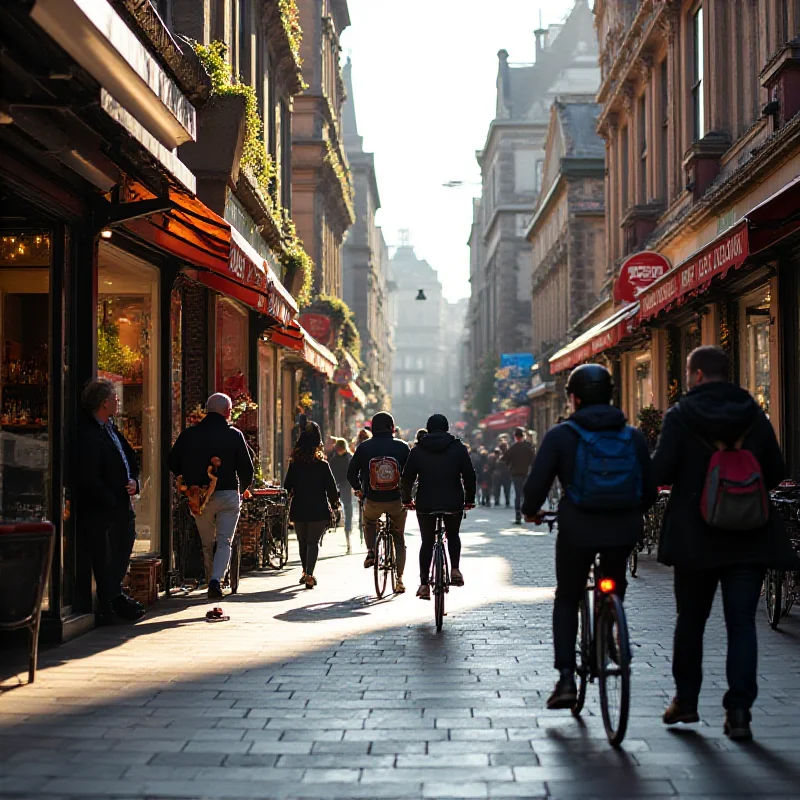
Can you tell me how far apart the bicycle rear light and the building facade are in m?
5.48

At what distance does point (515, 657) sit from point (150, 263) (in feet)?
19.4

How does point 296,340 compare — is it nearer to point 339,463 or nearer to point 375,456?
point 339,463

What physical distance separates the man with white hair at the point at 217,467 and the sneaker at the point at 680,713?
5822mm

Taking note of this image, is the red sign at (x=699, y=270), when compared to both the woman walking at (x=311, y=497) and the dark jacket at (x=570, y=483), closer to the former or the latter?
the woman walking at (x=311, y=497)

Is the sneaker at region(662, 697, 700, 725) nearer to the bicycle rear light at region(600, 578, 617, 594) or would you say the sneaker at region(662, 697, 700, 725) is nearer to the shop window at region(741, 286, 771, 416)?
the bicycle rear light at region(600, 578, 617, 594)

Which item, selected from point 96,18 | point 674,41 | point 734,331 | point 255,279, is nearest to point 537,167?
point 674,41

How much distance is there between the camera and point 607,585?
657cm

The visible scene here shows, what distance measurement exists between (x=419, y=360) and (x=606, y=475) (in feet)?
563

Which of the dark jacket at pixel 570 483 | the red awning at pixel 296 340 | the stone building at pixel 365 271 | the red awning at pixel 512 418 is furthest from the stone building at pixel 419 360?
the dark jacket at pixel 570 483

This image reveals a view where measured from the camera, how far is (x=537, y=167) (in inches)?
3386

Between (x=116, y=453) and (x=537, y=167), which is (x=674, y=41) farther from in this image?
(x=537, y=167)

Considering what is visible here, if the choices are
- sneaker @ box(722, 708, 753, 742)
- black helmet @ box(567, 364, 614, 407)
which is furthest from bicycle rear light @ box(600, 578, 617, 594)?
black helmet @ box(567, 364, 614, 407)

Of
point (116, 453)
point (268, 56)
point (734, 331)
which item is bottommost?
point (116, 453)

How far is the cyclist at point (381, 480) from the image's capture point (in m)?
12.9
